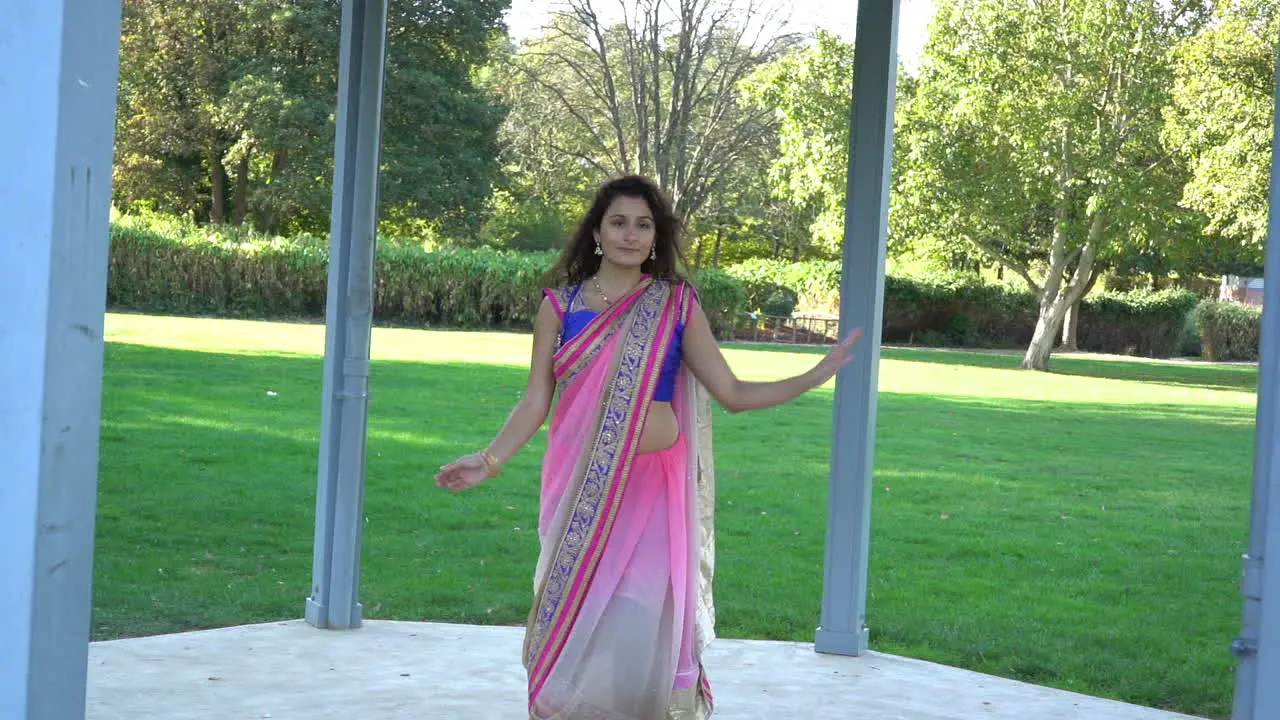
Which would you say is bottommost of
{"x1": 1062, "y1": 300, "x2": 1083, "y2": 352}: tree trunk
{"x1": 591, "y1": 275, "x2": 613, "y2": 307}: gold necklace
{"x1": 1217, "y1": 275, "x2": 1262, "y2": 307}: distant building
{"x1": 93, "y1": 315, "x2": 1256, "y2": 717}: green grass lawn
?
{"x1": 93, "y1": 315, "x2": 1256, "y2": 717}: green grass lawn

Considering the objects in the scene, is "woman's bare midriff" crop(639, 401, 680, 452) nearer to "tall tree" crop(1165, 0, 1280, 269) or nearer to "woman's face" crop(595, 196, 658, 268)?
"woman's face" crop(595, 196, 658, 268)

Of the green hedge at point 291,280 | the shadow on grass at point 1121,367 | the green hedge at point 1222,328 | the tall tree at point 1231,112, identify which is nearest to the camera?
the tall tree at point 1231,112

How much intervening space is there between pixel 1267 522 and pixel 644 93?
33.0m

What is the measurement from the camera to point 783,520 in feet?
32.0

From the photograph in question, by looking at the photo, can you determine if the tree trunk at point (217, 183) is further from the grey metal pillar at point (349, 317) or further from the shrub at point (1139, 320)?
the grey metal pillar at point (349, 317)

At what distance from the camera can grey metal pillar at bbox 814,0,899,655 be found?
5195mm

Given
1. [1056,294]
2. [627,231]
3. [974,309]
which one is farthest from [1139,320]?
[627,231]

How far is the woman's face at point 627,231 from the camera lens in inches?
147

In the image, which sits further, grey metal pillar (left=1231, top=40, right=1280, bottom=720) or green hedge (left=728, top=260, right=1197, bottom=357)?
green hedge (left=728, top=260, right=1197, bottom=357)

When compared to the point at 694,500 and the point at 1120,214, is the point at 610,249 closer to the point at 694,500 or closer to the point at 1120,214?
the point at 694,500

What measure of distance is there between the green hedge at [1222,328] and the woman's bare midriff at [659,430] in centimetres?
3281

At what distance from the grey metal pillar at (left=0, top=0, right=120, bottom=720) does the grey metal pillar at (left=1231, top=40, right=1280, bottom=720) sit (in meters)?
1.48

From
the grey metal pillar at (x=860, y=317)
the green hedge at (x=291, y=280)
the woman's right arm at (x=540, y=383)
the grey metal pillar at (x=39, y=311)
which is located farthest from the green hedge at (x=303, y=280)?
the grey metal pillar at (x=39, y=311)

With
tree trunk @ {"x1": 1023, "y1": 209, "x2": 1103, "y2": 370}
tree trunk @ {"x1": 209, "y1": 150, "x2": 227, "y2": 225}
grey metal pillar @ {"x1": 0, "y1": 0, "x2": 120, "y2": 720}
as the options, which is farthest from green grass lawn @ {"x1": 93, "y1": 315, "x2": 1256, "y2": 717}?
tree trunk @ {"x1": 209, "y1": 150, "x2": 227, "y2": 225}
